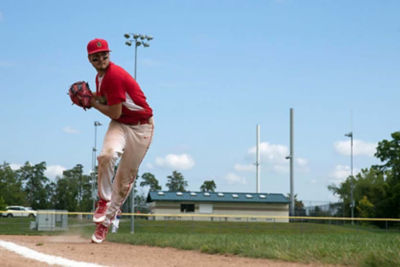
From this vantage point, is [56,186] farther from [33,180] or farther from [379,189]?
[379,189]

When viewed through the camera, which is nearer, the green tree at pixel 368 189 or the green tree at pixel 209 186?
the green tree at pixel 368 189

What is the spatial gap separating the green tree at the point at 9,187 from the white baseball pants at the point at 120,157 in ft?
269

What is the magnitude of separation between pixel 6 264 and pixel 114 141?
2297mm

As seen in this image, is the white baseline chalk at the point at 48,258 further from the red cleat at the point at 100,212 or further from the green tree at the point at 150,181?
the green tree at the point at 150,181

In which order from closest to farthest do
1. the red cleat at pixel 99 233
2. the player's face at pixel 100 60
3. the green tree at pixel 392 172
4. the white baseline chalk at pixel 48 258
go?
the white baseline chalk at pixel 48 258 → the player's face at pixel 100 60 → the red cleat at pixel 99 233 → the green tree at pixel 392 172

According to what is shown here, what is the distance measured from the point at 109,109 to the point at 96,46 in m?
0.76

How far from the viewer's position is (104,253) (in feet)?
17.8

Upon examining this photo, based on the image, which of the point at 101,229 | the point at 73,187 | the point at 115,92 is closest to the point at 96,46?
the point at 115,92

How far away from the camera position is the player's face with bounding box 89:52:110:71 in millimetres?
6109

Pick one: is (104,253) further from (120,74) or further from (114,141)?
(120,74)

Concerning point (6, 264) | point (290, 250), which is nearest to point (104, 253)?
point (6, 264)

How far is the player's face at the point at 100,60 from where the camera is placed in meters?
6.11

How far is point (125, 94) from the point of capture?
6.16 metres

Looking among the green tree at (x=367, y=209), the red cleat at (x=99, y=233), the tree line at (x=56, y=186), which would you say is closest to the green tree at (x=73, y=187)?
the tree line at (x=56, y=186)
